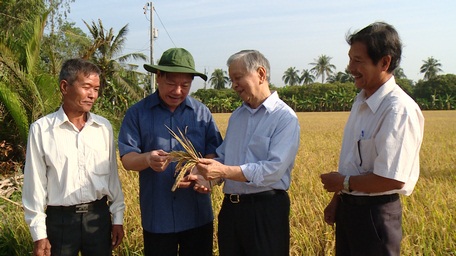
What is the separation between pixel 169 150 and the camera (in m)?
2.75

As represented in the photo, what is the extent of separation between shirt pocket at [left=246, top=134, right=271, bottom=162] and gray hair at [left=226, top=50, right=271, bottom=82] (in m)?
0.39

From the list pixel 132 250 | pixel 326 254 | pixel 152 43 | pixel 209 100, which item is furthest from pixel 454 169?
pixel 209 100

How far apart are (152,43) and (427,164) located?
18552 mm

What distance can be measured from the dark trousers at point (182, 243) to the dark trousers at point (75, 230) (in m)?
0.31

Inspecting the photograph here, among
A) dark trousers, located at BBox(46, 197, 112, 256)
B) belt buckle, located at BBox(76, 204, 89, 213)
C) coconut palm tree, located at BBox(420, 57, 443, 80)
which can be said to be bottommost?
dark trousers, located at BBox(46, 197, 112, 256)

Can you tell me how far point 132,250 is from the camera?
3807 mm

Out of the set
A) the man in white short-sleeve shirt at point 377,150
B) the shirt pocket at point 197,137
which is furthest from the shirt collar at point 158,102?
the man in white short-sleeve shirt at point 377,150

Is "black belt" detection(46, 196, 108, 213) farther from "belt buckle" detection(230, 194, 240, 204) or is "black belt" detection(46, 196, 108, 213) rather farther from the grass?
the grass

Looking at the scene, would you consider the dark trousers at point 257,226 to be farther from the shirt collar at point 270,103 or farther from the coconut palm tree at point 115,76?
the coconut palm tree at point 115,76

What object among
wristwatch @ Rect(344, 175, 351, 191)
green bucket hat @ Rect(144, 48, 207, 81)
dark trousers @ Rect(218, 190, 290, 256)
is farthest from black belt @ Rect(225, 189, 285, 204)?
green bucket hat @ Rect(144, 48, 207, 81)

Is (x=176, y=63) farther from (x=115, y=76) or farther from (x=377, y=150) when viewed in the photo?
(x=115, y=76)

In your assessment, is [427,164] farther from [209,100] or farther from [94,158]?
[209,100]

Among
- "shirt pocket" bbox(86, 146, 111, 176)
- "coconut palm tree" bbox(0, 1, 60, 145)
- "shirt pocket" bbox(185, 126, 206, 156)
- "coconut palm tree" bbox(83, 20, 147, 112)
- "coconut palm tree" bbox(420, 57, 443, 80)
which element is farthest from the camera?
"coconut palm tree" bbox(420, 57, 443, 80)

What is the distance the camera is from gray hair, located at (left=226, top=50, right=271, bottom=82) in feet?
8.02
